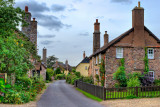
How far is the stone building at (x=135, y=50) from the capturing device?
94.4 ft

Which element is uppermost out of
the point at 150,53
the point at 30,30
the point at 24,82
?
the point at 30,30

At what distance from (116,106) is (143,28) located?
16824 mm

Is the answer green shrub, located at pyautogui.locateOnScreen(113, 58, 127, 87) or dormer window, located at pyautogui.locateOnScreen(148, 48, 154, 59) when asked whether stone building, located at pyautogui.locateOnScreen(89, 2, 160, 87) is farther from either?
green shrub, located at pyautogui.locateOnScreen(113, 58, 127, 87)

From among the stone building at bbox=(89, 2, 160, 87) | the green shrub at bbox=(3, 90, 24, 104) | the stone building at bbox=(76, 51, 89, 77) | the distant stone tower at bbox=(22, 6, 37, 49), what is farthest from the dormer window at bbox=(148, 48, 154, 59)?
the stone building at bbox=(76, 51, 89, 77)

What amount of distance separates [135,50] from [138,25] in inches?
134

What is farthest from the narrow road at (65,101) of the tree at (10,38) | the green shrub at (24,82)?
the tree at (10,38)

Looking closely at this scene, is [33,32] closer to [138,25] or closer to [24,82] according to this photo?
[24,82]

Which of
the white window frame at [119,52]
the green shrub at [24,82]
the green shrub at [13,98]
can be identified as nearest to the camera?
the green shrub at [13,98]

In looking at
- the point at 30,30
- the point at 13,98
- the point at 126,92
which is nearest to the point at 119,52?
the point at 126,92

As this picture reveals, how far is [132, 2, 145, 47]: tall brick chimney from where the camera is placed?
28.7m

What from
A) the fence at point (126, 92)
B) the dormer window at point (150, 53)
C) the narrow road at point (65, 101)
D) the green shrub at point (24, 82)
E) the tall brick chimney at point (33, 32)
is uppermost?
the tall brick chimney at point (33, 32)

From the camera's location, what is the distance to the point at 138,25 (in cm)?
2888

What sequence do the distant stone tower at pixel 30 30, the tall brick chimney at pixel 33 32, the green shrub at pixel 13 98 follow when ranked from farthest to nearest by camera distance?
the tall brick chimney at pixel 33 32 → the distant stone tower at pixel 30 30 → the green shrub at pixel 13 98

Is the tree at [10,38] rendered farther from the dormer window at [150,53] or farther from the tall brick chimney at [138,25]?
the dormer window at [150,53]
